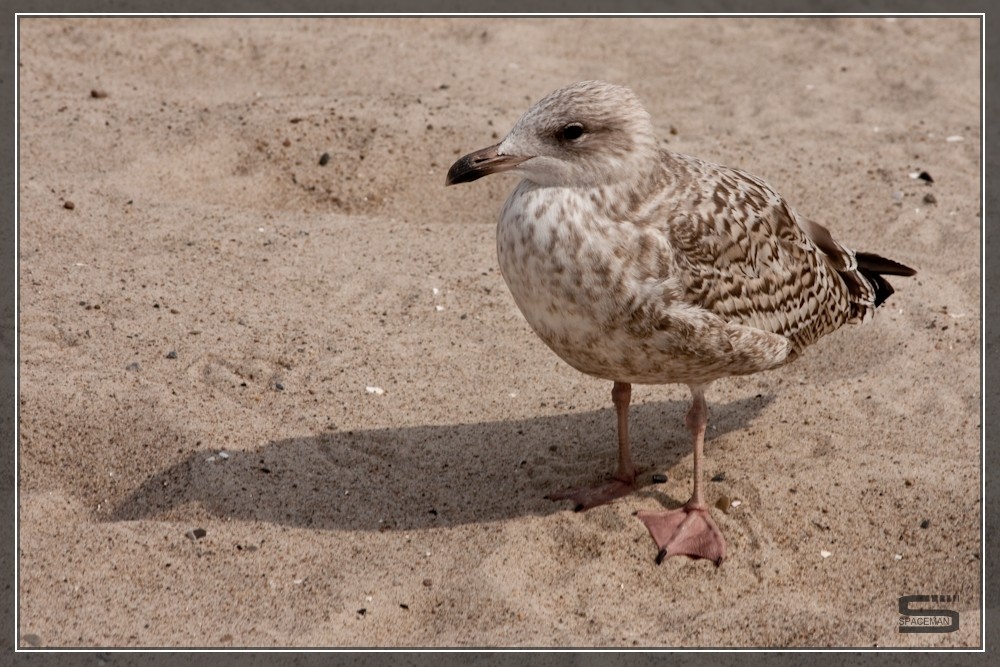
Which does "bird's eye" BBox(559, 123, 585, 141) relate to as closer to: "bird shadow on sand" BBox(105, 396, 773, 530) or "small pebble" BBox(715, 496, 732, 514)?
"bird shadow on sand" BBox(105, 396, 773, 530)

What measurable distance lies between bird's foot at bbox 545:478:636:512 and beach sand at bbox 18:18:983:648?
0.07 meters

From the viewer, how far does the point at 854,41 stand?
1042 cm

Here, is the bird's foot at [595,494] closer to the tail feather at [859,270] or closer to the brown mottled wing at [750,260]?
the brown mottled wing at [750,260]

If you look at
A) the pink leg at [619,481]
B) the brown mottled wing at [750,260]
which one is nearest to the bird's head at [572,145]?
the brown mottled wing at [750,260]

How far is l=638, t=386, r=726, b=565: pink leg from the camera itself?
5.26 metres

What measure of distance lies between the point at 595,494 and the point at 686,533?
1.70 ft

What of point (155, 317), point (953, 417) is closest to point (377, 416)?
point (155, 317)

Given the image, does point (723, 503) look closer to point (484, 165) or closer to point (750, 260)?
point (750, 260)

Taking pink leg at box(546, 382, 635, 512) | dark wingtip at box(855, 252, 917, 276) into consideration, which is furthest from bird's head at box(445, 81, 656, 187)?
dark wingtip at box(855, 252, 917, 276)

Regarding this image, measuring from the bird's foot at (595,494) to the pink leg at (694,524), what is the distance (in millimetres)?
192

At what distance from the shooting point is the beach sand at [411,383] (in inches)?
199
